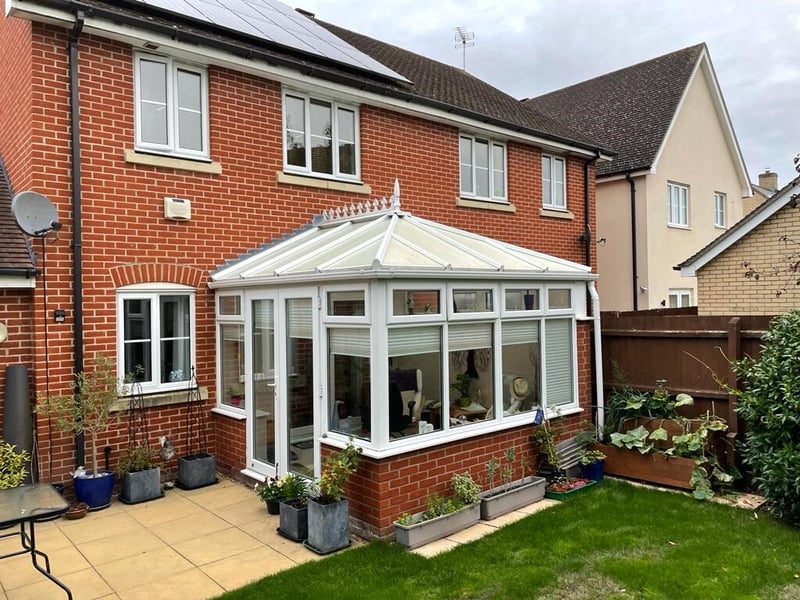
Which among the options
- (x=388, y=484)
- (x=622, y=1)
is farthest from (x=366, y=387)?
(x=622, y=1)

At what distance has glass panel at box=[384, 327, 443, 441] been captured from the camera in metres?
5.79

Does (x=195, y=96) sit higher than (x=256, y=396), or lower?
higher

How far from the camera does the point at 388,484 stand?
559cm

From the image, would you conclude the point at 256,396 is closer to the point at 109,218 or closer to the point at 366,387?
the point at 366,387

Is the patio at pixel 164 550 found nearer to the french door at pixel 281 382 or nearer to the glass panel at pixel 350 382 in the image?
the french door at pixel 281 382

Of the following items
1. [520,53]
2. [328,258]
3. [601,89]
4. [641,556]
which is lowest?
[641,556]

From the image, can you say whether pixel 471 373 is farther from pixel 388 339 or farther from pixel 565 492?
pixel 565 492

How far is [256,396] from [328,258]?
213cm

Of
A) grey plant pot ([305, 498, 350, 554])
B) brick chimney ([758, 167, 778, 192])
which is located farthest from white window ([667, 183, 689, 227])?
brick chimney ([758, 167, 778, 192])

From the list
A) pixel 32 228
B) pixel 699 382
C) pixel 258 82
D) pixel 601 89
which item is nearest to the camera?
pixel 32 228

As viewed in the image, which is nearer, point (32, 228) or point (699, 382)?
point (32, 228)

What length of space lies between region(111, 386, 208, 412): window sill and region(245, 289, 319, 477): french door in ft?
3.25

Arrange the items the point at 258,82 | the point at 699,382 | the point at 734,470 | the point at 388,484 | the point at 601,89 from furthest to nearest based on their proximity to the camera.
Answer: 1. the point at 601,89
2. the point at 258,82
3. the point at 699,382
4. the point at 734,470
5. the point at 388,484

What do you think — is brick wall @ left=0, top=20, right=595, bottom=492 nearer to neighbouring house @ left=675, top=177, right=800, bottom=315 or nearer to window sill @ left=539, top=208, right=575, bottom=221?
window sill @ left=539, top=208, right=575, bottom=221
